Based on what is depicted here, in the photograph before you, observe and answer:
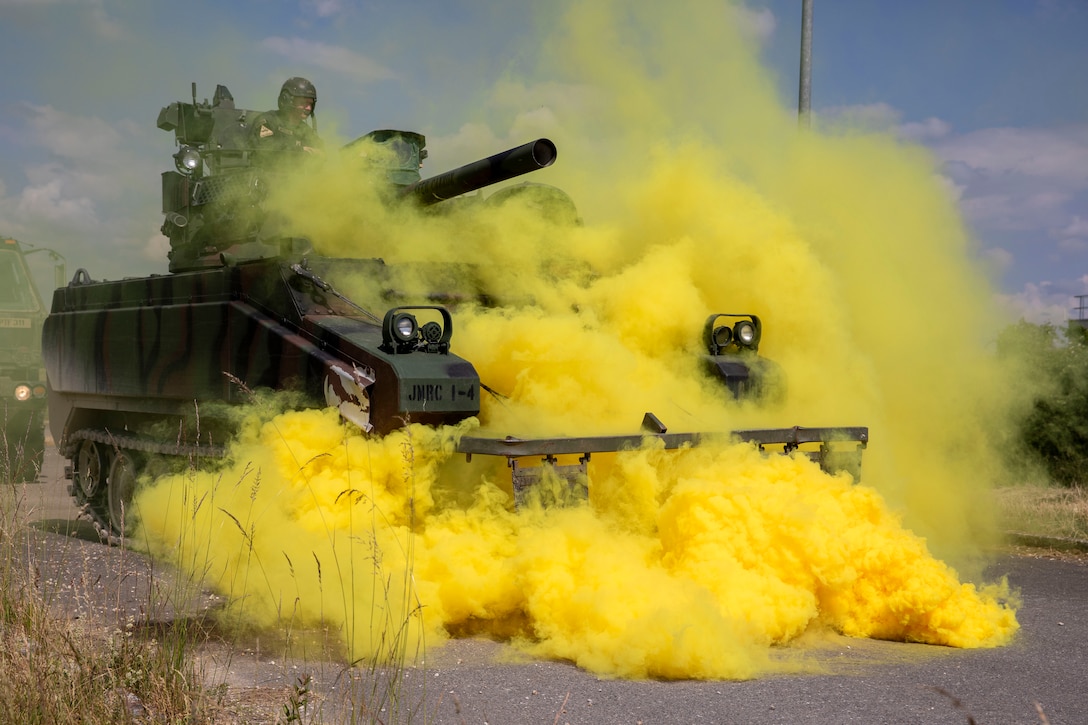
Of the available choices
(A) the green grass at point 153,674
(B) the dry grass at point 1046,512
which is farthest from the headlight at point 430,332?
(B) the dry grass at point 1046,512

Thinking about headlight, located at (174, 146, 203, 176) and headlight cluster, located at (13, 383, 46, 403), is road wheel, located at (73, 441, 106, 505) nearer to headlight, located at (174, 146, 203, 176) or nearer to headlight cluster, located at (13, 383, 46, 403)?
headlight, located at (174, 146, 203, 176)

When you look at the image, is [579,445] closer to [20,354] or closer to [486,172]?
[486,172]

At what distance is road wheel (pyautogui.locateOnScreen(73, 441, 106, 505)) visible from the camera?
1009 centimetres

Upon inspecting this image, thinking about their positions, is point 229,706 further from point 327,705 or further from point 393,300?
point 393,300

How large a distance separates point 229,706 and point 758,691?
7.14ft

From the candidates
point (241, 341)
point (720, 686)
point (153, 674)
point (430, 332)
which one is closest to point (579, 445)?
point (430, 332)

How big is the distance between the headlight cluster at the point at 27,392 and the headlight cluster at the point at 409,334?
8.97 meters

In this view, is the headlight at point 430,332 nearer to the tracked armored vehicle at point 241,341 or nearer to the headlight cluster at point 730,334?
the tracked armored vehicle at point 241,341

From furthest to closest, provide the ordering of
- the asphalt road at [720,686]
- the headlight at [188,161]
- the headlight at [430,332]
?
the headlight at [188,161] < the headlight at [430,332] < the asphalt road at [720,686]

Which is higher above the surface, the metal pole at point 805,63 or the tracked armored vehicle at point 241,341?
the metal pole at point 805,63

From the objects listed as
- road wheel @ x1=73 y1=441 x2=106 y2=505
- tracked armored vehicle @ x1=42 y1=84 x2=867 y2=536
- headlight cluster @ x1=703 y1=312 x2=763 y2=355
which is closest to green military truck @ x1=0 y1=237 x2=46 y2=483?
road wheel @ x1=73 y1=441 x2=106 y2=505

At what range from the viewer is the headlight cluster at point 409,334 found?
639 centimetres

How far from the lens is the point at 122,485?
9.46 m

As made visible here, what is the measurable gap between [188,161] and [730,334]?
4714 mm
